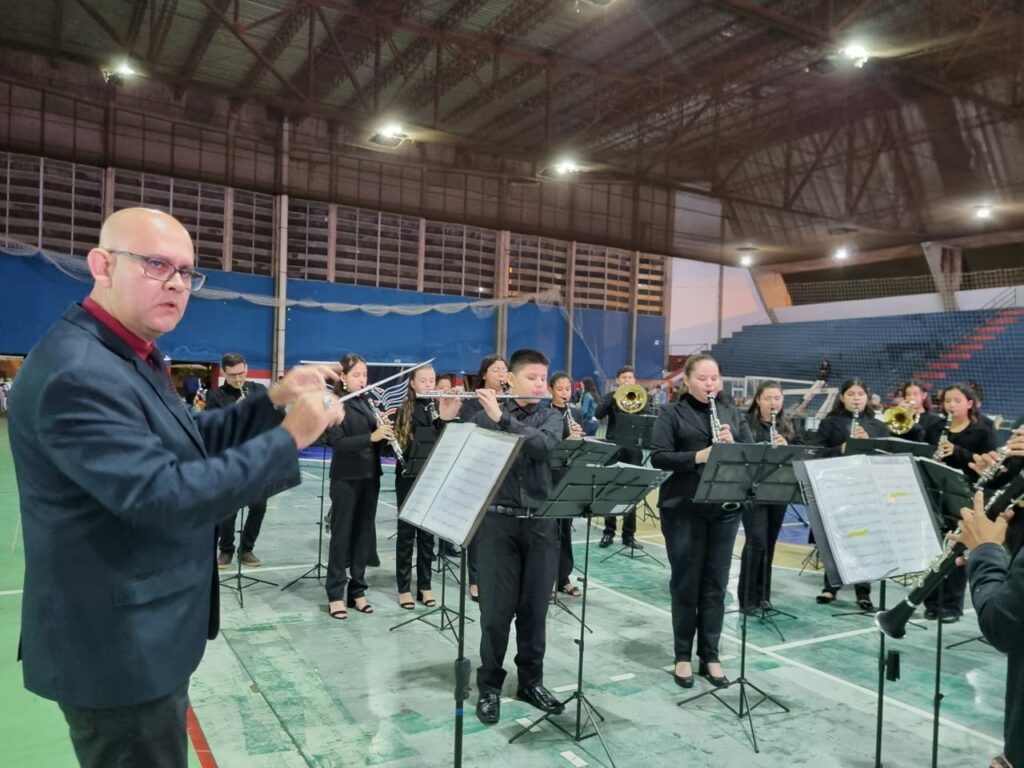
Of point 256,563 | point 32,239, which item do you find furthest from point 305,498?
point 32,239

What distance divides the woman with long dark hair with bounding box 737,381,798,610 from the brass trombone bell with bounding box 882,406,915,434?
1444 mm

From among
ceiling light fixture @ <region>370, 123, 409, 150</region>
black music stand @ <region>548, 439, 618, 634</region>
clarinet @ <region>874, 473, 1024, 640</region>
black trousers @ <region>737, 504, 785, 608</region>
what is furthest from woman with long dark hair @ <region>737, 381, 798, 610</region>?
ceiling light fixture @ <region>370, 123, 409, 150</region>

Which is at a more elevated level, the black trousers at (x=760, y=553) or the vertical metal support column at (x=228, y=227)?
the vertical metal support column at (x=228, y=227)

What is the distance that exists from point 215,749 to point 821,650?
12.5ft

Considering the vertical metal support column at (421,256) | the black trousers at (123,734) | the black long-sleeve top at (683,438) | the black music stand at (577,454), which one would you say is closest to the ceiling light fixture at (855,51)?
the black music stand at (577,454)

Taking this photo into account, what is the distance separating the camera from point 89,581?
1492mm

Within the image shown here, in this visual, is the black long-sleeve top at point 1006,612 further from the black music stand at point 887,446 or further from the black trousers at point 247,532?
the black trousers at point 247,532

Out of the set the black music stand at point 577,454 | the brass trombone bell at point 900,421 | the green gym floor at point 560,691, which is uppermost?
the brass trombone bell at point 900,421

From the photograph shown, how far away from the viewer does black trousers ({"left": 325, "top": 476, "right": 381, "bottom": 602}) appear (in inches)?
205

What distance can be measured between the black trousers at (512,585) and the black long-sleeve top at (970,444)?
3.84m

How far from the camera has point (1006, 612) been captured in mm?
1927

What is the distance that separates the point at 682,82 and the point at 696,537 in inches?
514

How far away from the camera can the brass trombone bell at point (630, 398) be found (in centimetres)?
809

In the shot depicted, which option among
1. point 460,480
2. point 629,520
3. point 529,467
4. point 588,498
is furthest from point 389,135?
point 460,480
